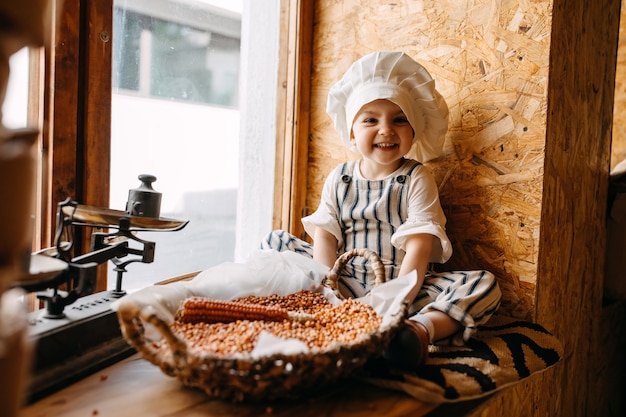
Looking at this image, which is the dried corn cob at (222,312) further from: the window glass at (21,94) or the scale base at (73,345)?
the window glass at (21,94)

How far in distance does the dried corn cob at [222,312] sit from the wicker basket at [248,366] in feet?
0.37

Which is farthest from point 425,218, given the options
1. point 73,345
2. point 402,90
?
point 73,345

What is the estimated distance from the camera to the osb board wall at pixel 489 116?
1.52m

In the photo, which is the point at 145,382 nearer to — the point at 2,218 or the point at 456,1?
the point at 2,218

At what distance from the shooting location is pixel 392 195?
1.60 metres

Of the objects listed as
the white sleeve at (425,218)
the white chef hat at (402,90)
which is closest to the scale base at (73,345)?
the white sleeve at (425,218)

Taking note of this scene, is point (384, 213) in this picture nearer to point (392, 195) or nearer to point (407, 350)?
point (392, 195)

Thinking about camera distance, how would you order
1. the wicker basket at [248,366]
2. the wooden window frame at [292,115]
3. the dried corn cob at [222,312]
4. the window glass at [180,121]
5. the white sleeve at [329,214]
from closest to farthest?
the wicker basket at [248,366] → the dried corn cob at [222,312] → the window glass at [180,121] → the white sleeve at [329,214] → the wooden window frame at [292,115]

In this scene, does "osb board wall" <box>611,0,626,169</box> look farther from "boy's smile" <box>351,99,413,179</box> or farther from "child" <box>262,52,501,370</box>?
"boy's smile" <box>351,99,413,179</box>

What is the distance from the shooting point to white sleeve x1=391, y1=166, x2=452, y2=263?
4.88 ft

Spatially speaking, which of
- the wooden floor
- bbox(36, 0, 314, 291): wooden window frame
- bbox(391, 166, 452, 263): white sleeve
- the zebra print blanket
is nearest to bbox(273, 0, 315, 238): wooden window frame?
bbox(391, 166, 452, 263): white sleeve

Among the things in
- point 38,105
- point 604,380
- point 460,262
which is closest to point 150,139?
point 38,105

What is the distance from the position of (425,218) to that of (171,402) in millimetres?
882

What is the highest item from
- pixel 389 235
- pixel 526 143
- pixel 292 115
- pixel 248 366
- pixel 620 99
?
pixel 620 99
